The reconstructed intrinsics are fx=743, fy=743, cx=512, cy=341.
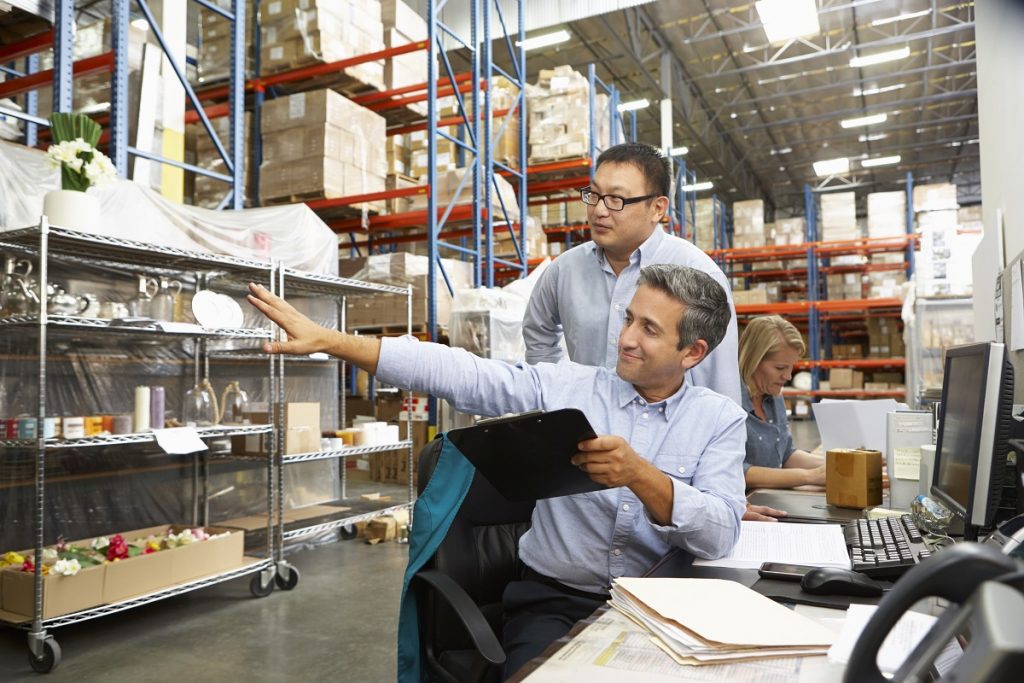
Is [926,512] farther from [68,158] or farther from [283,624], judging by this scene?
[68,158]

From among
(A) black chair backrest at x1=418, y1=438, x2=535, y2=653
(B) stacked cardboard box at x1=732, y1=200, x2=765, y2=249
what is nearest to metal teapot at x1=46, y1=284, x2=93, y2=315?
(A) black chair backrest at x1=418, y1=438, x2=535, y2=653

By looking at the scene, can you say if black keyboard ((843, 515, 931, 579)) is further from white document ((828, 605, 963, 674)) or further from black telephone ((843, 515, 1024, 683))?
black telephone ((843, 515, 1024, 683))

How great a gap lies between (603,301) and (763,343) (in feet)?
2.62

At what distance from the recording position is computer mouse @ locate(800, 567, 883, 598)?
1307 mm

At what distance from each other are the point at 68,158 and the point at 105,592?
6.45 feet

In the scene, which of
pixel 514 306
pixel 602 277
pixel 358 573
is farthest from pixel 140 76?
pixel 602 277

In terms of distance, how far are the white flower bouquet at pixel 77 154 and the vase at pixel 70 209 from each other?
0.07 m

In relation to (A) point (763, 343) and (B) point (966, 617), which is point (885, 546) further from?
(A) point (763, 343)

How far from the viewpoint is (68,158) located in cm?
332

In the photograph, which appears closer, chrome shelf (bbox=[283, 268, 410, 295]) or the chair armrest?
the chair armrest

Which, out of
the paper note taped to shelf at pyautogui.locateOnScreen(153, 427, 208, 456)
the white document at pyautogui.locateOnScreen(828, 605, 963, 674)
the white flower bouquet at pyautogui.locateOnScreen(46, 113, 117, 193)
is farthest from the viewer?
the paper note taped to shelf at pyautogui.locateOnScreen(153, 427, 208, 456)

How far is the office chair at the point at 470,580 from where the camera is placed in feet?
5.08

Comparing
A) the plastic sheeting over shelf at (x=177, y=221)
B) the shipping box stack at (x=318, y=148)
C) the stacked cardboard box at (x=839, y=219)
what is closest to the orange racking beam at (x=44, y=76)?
the plastic sheeting over shelf at (x=177, y=221)

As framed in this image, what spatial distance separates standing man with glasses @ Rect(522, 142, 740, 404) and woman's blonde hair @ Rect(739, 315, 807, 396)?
55 cm
